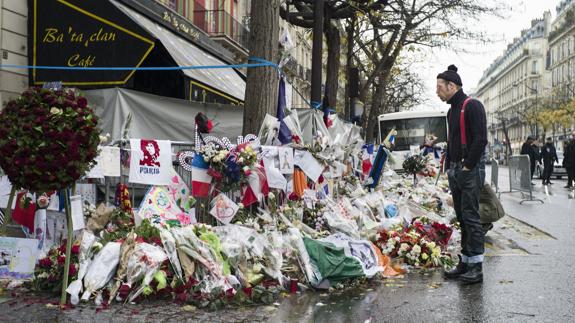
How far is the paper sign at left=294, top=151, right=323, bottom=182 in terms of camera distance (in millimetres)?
7215

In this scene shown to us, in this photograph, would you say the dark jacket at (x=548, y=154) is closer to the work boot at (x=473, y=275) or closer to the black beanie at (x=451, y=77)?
the black beanie at (x=451, y=77)

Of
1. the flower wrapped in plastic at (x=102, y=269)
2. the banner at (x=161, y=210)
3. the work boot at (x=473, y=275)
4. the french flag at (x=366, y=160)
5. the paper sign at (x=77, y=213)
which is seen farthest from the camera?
the french flag at (x=366, y=160)

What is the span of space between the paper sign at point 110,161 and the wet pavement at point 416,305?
1576mm

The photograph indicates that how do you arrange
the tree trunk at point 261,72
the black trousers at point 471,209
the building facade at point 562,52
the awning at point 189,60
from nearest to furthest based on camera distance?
the black trousers at point 471,209, the tree trunk at point 261,72, the awning at point 189,60, the building facade at point 562,52

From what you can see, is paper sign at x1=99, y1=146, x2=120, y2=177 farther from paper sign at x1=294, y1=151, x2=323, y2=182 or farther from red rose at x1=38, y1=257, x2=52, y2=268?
paper sign at x1=294, y1=151, x2=323, y2=182

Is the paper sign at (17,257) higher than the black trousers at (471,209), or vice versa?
the black trousers at (471,209)

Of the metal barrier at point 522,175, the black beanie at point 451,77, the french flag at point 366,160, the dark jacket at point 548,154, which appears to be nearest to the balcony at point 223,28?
the french flag at point 366,160

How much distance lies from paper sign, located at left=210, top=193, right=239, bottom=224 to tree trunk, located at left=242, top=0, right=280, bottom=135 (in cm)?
169

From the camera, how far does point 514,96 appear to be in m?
113

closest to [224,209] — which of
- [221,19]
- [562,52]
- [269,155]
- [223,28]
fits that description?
[269,155]

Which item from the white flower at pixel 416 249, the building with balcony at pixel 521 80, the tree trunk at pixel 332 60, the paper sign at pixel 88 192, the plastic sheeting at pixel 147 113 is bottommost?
the white flower at pixel 416 249

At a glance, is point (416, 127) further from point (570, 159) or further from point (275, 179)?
point (275, 179)

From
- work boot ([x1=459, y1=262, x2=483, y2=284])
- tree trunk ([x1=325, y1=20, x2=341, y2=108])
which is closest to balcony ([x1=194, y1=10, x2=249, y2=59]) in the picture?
tree trunk ([x1=325, y1=20, x2=341, y2=108])

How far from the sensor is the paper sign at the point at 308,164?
7215 mm
